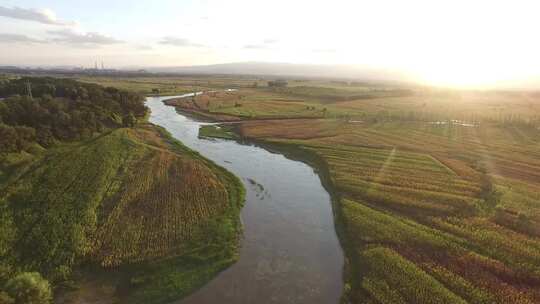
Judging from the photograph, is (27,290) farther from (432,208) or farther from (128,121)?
(128,121)

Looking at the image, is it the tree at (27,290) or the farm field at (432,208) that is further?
the farm field at (432,208)

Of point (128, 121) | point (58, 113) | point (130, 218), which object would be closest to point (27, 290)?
point (130, 218)

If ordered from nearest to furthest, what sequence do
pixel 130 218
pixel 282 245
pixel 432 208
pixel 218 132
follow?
pixel 282 245 → pixel 130 218 → pixel 432 208 → pixel 218 132

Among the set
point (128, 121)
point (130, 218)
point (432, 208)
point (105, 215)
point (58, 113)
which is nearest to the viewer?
point (130, 218)

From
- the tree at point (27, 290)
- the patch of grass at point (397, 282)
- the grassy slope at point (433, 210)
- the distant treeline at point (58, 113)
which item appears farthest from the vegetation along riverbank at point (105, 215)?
the grassy slope at point (433, 210)

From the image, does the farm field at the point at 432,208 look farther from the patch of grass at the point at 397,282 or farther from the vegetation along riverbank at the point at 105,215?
the vegetation along riverbank at the point at 105,215

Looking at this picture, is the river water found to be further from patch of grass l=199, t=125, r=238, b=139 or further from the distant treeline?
the distant treeline

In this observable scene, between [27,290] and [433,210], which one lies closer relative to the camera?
[27,290]
